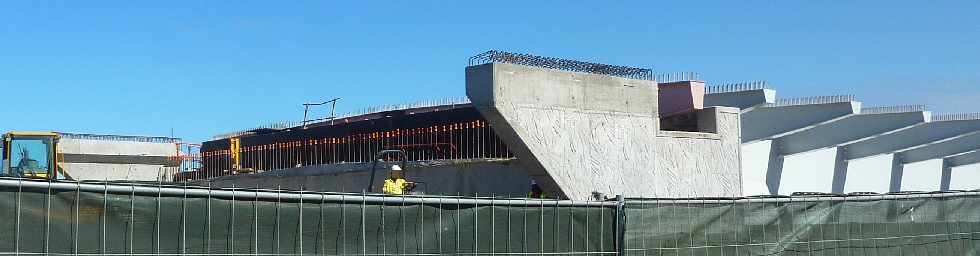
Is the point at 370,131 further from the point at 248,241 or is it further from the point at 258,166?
the point at 248,241

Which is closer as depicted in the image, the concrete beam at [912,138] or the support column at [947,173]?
the concrete beam at [912,138]

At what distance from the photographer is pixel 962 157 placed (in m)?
38.8

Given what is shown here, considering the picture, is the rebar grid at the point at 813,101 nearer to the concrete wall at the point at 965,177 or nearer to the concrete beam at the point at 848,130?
the concrete beam at the point at 848,130

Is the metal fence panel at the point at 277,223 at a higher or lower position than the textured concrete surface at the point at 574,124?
lower

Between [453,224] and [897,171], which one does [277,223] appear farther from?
[897,171]

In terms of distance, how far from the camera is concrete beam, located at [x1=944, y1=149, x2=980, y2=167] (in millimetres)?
38656

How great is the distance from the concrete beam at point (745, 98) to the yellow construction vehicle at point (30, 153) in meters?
15.3

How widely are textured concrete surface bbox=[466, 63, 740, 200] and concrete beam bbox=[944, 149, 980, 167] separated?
19344mm

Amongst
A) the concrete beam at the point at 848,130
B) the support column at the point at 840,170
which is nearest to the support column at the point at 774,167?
the concrete beam at the point at 848,130

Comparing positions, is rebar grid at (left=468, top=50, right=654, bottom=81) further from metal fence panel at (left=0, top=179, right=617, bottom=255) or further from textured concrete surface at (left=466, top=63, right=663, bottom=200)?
metal fence panel at (left=0, top=179, right=617, bottom=255)

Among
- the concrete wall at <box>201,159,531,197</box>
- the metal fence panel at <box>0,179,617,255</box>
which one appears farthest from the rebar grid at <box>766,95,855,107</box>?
the metal fence panel at <box>0,179,617,255</box>

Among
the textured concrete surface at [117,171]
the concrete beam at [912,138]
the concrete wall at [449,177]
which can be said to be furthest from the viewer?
the textured concrete surface at [117,171]

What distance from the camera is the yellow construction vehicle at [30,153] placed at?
23484 mm

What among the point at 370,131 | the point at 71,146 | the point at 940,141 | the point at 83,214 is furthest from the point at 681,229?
the point at 71,146
